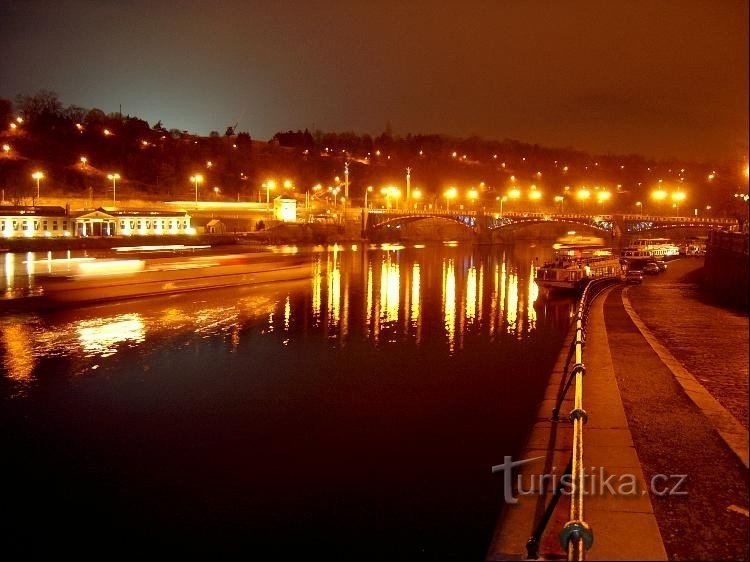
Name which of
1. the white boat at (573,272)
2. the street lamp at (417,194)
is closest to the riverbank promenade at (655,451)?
the white boat at (573,272)

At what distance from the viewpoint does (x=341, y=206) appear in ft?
336

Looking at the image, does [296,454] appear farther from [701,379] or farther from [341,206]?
[341,206]

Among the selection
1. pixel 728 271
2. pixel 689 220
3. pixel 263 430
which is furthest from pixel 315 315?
pixel 689 220

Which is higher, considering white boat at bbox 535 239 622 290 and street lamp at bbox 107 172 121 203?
street lamp at bbox 107 172 121 203

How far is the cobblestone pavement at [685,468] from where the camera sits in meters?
5.97

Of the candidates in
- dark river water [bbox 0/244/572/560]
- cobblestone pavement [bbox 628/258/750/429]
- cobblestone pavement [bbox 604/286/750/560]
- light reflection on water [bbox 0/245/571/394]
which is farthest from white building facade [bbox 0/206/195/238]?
cobblestone pavement [bbox 604/286/750/560]

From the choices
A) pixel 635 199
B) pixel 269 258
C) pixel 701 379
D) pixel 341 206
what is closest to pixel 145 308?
pixel 269 258

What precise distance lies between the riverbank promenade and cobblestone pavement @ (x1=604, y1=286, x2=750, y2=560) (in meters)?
0.01

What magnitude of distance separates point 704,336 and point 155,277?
28439mm

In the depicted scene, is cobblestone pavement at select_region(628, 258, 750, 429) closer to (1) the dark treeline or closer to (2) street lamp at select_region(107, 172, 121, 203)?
(1) the dark treeline

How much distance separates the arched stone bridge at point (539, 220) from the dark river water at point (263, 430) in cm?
4687

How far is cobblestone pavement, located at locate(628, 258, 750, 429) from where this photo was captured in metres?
10.9

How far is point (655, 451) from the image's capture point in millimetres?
8141

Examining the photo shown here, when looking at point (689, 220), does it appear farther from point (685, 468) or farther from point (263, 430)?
point (685, 468)
